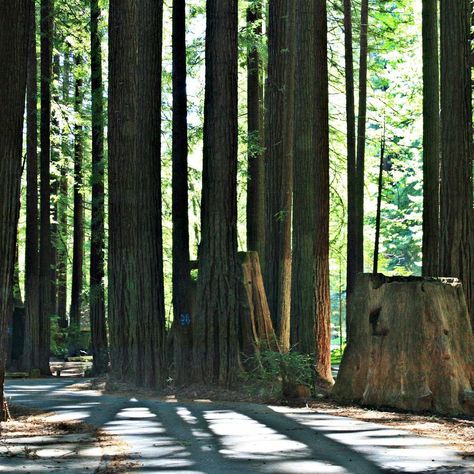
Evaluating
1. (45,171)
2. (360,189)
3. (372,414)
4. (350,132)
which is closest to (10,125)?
(372,414)

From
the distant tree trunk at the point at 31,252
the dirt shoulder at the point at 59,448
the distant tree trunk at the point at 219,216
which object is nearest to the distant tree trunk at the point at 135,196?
the distant tree trunk at the point at 219,216

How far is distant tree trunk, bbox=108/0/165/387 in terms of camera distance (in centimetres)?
1681

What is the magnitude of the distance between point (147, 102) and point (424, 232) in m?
5.94

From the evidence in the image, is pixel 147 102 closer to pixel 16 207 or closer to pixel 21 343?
pixel 16 207

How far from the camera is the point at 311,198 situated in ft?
60.0

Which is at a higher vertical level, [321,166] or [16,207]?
[321,166]

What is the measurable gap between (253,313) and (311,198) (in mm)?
3097

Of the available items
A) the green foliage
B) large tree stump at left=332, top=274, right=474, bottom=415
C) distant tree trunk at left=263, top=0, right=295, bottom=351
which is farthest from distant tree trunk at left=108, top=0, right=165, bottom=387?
large tree stump at left=332, top=274, right=474, bottom=415

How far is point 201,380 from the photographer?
16016mm

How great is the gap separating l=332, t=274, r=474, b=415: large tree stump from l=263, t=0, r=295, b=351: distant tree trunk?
6312 mm

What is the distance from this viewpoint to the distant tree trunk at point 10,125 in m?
10.5

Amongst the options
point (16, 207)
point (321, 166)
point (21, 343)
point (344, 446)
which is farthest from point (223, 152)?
point (21, 343)

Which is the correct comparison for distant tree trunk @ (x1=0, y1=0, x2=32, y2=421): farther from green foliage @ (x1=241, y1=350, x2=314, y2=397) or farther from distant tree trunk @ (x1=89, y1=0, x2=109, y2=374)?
distant tree trunk @ (x1=89, y1=0, x2=109, y2=374)

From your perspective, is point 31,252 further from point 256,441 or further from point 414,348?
point 256,441
